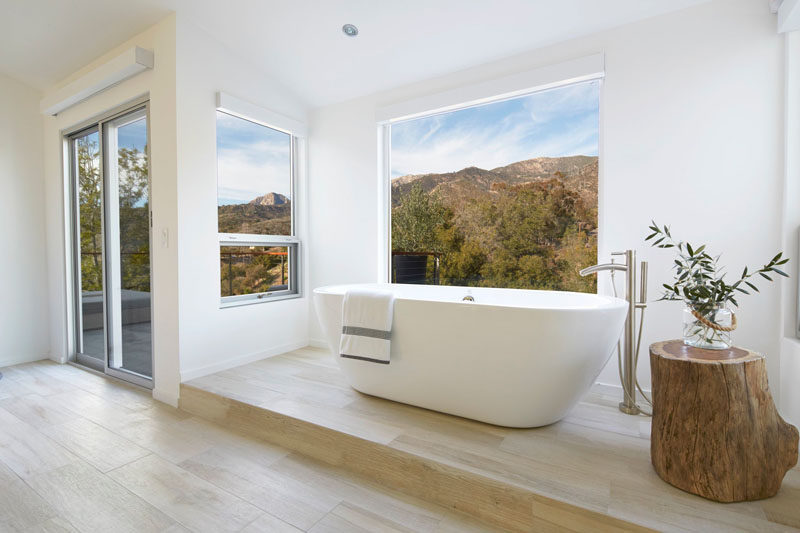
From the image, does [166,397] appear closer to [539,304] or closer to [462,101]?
[539,304]

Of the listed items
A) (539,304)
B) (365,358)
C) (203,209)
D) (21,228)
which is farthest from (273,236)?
(21,228)

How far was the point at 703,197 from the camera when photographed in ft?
7.45

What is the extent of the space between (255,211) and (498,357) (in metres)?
2.42

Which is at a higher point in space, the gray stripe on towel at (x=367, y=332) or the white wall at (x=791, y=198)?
the white wall at (x=791, y=198)

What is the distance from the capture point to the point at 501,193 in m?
3.07

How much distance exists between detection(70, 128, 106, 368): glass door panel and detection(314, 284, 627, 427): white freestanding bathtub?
8.67 feet

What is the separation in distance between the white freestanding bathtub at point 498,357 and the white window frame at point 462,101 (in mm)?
960

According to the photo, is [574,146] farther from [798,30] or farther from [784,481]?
[784,481]

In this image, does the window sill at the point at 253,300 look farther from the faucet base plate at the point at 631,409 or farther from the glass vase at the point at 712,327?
the glass vase at the point at 712,327

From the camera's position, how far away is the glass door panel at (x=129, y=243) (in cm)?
307

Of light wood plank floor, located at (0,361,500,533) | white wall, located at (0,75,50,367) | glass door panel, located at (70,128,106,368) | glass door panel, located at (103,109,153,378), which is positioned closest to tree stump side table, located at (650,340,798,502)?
light wood plank floor, located at (0,361,500,533)

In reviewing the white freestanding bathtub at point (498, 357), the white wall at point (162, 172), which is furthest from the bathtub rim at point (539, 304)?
the white wall at point (162, 172)

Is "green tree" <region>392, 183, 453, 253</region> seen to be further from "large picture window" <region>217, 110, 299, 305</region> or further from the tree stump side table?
the tree stump side table

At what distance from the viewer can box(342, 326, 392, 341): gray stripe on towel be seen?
222 centimetres
